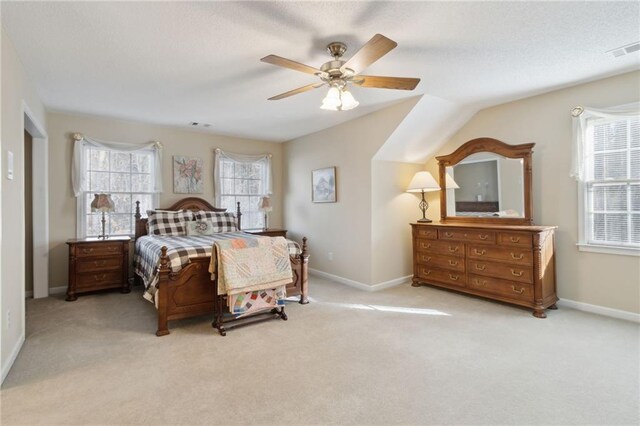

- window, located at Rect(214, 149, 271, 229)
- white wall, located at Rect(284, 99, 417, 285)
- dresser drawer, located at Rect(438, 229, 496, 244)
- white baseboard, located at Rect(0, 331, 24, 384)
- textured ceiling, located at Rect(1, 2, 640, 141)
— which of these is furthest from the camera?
window, located at Rect(214, 149, 271, 229)

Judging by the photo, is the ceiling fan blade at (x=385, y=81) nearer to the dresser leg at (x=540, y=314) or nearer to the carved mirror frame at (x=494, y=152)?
the carved mirror frame at (x=494, y=152)

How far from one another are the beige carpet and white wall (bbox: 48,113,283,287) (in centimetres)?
131

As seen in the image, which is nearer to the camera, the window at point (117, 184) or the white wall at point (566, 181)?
the white wall at point (566, 181)

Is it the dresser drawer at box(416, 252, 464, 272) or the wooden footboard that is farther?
the dresser drawer at box(416, 252, 464, 272)

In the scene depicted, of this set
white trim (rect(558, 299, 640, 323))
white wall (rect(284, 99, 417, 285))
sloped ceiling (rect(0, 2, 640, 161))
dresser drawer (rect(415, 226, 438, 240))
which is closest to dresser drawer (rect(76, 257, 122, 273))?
sloped ceiling (rect(0, 2, 640, 161))

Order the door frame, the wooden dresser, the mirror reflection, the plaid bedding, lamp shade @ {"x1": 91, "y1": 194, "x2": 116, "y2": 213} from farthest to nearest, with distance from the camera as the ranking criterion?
lamp shade @ {"x1": 91, "y1": 194, "x2": 116, "y2": 213} < the door frame < the mirror reflection < the wooden dresser < the plaid bedding

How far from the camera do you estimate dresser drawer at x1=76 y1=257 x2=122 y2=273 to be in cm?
424

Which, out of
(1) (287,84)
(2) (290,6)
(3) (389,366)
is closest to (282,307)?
(3) (389,366)

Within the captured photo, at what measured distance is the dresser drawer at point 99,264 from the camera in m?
4.24

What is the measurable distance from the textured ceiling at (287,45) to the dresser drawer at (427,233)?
69.2 inches

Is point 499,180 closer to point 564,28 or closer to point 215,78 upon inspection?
point 564,28

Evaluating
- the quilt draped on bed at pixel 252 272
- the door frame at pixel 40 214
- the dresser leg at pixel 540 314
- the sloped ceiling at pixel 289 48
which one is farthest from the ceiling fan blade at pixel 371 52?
the door frame at pixel 40 214

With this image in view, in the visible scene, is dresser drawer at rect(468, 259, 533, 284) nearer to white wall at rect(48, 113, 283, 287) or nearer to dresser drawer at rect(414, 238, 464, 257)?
dresser drawer at rect(414, 238, 464, 257)

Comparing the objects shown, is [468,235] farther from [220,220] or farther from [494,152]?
[220,220]
